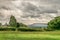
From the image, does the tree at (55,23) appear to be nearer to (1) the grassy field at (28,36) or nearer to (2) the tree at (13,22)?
(1) the grassy field at (28,36)

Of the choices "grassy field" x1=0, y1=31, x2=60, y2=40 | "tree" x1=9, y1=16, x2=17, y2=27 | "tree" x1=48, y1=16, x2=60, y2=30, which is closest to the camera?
"grassy field" x1=0, y1=31, x2=60, y2=40

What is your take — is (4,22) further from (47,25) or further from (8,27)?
(47,25)

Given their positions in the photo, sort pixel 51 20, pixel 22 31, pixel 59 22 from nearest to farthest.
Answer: pixel 22 31, pixel 51 20, pixel 59 22

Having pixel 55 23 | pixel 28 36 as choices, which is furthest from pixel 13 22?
pixel 55 23

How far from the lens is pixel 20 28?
1927cm

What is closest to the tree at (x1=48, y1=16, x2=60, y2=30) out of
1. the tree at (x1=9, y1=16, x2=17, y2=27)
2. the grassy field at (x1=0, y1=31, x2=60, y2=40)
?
the grassy field at (x1=0, y1=31, x2=60, y2=40)

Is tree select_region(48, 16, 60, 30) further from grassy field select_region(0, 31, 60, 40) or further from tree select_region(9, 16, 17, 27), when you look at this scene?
tree select_region(9, 16, 17, 27)

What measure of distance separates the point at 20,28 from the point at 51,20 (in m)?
4.44

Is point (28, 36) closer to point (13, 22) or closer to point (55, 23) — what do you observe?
point (13, 22)

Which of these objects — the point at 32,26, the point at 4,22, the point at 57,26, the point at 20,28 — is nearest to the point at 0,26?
the point at 4,22

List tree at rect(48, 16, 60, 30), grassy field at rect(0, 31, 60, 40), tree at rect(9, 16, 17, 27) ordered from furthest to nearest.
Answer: tree at rect(48, 16, 60, 30) → tree at rect(9, 16, 17, 27) → grassy field at rect(0, 31, 60, 40)

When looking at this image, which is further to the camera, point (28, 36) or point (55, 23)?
point (55, 23)

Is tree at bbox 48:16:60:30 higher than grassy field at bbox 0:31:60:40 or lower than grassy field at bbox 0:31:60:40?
higher

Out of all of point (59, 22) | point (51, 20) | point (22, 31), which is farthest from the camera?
point (59, 22)
